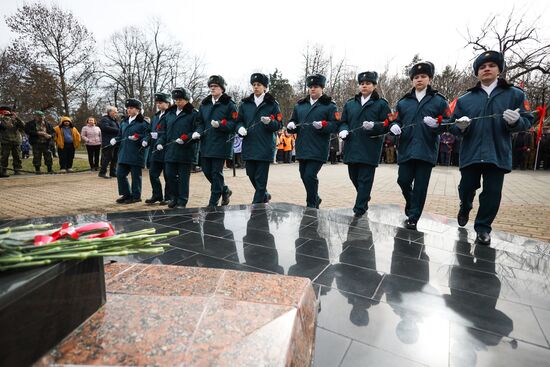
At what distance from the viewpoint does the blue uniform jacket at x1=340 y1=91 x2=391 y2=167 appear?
4.75 m

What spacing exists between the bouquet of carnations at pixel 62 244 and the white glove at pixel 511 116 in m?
3.57

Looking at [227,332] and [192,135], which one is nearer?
[227,332]

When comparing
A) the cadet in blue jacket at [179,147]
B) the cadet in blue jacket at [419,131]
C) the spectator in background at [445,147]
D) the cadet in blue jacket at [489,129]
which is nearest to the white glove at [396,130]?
the cadet in blue jacket at [419,131]

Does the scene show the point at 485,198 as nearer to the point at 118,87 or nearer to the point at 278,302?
the point at 278,302

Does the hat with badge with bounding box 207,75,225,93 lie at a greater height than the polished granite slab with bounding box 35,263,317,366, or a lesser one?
greater

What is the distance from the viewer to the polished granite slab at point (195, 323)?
1.07 m

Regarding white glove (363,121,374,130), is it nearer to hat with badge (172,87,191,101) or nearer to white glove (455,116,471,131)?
white glove (455,116,471,131)

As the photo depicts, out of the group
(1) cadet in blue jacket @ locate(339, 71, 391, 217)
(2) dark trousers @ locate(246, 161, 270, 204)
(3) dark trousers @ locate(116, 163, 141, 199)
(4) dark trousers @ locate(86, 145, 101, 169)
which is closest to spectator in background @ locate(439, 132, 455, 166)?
(1) cadet in blue jacket @ locate(339, 71, 391, 217)

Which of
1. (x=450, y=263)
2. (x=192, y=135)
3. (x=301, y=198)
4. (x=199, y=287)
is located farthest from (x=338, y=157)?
(x=199, y=287)

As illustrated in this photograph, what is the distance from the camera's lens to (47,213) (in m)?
5.29

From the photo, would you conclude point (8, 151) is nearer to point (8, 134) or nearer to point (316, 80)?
point (8, 134)

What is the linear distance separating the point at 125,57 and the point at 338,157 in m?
21.3

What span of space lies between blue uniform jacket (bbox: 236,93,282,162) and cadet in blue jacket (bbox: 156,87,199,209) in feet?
3.17

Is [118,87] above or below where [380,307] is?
above
